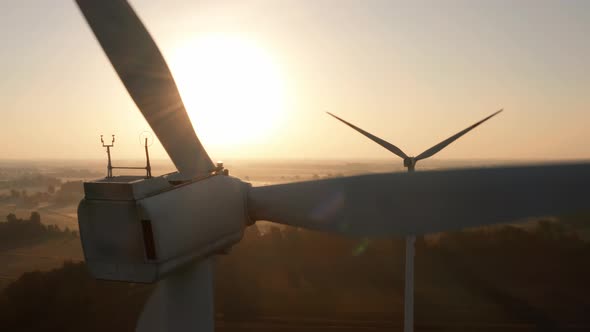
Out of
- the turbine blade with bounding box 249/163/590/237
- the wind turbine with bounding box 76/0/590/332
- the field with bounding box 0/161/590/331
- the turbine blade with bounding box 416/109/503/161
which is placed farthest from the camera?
the field with bounding box 0/161/590/331

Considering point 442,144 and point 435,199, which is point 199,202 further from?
point 442,144

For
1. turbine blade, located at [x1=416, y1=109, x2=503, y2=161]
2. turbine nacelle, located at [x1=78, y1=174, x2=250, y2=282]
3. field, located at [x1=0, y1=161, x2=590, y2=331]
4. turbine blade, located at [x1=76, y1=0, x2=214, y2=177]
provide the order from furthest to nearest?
field, located at [x1=0, y1=161, x2=590, y2=331], turbine blade, located at [x1=416, y1=109, x2=503, y2=161], turbine blade, located at [x1=76, y1=0, x2=214, y2=177], turbine nacelle, located at [x1=78, y1=174, x2=250, y2=282]

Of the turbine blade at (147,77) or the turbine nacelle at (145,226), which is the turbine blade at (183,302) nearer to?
the turbine nacelle at (145,226)

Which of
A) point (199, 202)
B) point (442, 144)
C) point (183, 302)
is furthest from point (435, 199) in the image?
point (442, 144)

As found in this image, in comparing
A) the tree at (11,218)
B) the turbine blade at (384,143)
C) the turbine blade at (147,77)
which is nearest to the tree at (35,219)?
the tree at (11,218)

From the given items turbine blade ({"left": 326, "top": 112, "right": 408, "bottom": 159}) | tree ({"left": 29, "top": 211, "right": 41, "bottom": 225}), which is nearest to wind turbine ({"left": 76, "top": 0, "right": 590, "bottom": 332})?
turbine blade ({"left": 326, "top": 112, "right": 408, "bottom": 159})

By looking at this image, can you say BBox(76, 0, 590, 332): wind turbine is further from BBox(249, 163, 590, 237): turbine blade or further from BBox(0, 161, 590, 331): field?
BBox(0, 161, 590, 331): field
